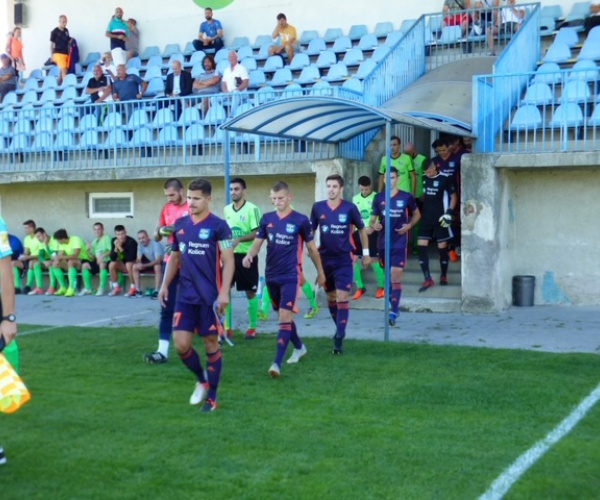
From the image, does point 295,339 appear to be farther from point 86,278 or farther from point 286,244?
point 86,278

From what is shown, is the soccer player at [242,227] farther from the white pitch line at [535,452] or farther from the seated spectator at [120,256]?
the seated spectator at [120,256]

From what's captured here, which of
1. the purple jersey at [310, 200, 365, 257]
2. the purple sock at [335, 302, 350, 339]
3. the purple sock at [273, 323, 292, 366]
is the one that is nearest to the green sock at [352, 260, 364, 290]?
the purple jersey at [310, 200, 365, 257]

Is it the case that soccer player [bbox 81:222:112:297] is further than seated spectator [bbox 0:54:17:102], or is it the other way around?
seated spectator [bbox 0:54:17:102]

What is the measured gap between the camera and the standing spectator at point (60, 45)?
70.7ft

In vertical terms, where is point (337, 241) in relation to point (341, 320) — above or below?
above

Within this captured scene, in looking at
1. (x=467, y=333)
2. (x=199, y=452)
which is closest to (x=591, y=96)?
(x=467, y=333)

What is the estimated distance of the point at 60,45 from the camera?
71.1ft

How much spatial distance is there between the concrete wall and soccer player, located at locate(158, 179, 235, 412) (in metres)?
6.02

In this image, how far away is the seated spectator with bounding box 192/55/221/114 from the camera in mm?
17047

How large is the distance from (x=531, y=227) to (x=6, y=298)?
375 inches

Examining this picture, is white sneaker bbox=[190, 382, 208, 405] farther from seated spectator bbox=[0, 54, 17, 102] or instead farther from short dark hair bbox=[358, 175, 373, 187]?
seated spectator bbox=[0, 54, 17, 102]

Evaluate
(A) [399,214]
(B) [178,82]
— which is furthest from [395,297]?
(B) [178,82]

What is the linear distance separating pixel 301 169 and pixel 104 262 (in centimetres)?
478

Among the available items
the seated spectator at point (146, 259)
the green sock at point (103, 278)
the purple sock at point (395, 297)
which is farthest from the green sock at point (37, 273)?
the purple sock at point (395, 297)
